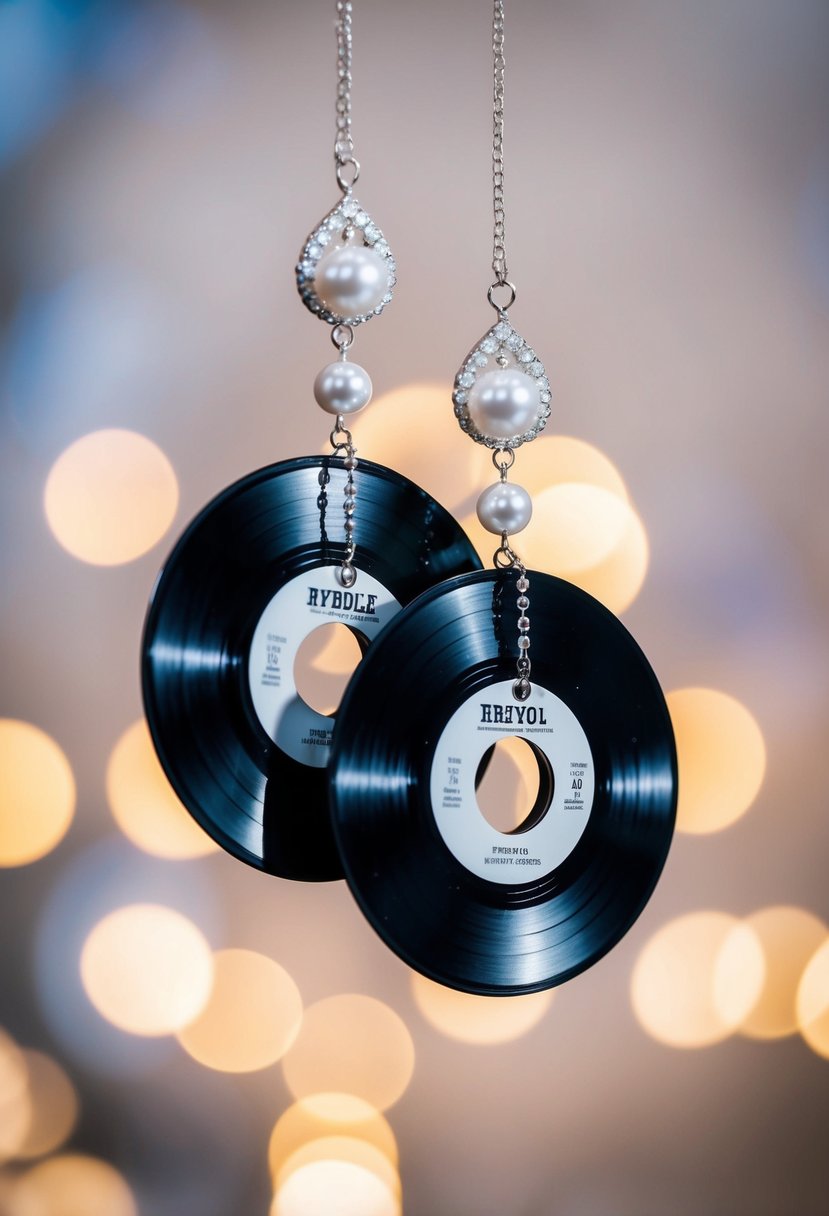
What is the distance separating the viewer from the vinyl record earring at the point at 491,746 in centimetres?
59

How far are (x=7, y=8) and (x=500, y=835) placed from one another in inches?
44.1

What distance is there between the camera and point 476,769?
64 cm

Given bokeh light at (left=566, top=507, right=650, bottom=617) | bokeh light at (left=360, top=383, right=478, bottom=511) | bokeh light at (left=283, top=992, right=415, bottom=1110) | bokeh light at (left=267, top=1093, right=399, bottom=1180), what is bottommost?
bokeh light at (left=267, top=1093, right=399, bottom=1180)

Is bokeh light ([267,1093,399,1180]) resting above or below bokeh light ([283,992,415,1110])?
below

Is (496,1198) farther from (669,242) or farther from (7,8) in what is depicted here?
(7,8)

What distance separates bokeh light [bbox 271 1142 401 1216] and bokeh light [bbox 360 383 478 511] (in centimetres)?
76

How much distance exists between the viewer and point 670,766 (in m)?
0.66

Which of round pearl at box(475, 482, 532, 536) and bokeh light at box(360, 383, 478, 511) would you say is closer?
round pearl at box(475, 482, 532, 536)

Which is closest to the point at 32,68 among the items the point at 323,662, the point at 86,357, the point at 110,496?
the point at 86,357

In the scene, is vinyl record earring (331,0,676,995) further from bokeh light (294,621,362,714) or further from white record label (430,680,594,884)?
bokeh light (294,621,362,714)

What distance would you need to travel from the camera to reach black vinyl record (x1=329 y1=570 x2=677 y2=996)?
0.59 meters

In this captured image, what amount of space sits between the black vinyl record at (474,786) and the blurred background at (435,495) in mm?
500

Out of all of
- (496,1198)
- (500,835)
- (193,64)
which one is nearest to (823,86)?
(193,64)

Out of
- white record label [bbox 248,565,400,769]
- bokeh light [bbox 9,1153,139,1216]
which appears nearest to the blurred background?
bokeh light [bbox 9,1153,139,1216]
